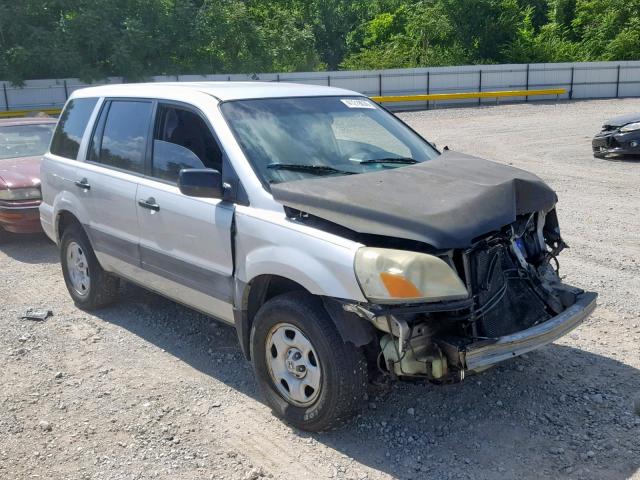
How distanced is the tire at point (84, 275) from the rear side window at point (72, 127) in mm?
705

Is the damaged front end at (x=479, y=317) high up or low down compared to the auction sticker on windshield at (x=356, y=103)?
down

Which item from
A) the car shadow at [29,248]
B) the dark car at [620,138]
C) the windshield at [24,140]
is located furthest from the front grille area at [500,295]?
the dark car at [620,138]

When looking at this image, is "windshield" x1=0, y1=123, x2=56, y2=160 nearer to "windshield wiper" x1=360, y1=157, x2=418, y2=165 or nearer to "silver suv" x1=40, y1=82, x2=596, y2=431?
"silver suv" x1=40, y1=82, x2=596, y2=431

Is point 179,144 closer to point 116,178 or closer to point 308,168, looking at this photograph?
point 116,178

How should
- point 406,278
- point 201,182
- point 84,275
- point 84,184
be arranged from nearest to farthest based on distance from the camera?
point 406,278 < point 201,182 < point 84,184 < point 84,275

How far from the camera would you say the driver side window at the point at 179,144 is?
4859mm

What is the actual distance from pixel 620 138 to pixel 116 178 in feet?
36.1

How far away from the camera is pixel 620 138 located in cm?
1377

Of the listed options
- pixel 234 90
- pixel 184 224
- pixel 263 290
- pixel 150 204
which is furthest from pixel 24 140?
pixel 263 290

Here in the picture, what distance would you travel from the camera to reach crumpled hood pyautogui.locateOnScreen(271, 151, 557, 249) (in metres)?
3.76

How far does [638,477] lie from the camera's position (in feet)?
12.1

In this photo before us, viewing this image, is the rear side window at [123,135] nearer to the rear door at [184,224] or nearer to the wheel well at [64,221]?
the rear door at [184,224]

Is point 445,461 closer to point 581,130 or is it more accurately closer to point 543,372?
point 543,372

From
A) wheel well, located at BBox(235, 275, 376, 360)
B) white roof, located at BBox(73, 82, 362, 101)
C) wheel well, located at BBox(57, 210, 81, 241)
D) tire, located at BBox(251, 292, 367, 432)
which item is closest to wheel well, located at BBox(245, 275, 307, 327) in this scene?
wheel well, located at BBox(235, 275, 376, 360)
